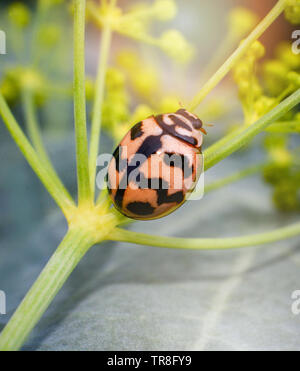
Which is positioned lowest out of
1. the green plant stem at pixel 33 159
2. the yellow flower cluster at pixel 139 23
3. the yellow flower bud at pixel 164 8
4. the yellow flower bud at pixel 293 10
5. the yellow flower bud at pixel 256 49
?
the green plant stem at pixel 33 159

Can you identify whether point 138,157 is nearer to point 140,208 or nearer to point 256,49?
point 140,208

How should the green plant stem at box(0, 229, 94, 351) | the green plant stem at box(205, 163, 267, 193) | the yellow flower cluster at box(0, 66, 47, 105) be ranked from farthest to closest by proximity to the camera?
1. the yellow flower cluster at box(0, 66, 47, 105)
2. the green plant stem at box(205, 163, 267, 193)
3. the green plant stem at box(0, 229, 94, 351)

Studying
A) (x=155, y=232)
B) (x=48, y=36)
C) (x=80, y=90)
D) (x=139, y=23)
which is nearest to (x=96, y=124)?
(x=80, y=90)

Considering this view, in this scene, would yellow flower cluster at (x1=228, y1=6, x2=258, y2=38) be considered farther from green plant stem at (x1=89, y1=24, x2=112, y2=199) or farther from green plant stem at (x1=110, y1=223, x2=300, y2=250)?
green plant stem at (x1=110, y1=223, x2=300, y2=250)

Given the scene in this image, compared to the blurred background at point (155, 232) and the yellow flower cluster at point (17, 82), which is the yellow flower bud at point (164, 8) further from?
the yellow flower cluster at point (17, 82)

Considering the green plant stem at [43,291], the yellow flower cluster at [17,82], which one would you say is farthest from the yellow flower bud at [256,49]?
the yellow flower cluster at [17,82]

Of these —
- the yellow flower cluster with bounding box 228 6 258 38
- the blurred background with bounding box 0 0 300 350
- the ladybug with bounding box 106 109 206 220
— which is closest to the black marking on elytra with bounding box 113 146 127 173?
the ladybug with bounding box 106 109 206 220
